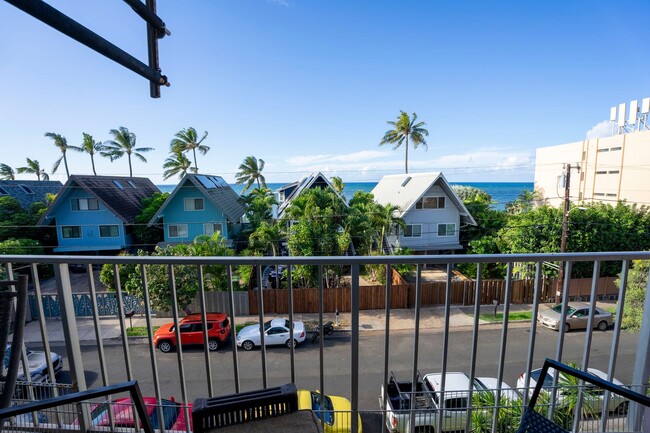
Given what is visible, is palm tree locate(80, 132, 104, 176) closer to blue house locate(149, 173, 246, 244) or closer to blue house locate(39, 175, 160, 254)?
→ blue house locate(39, 175, 160, 254)

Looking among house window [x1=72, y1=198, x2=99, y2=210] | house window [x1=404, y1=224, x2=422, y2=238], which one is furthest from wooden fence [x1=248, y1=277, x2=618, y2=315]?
house window [x1=72, y1=198, x2=99, y2=210]

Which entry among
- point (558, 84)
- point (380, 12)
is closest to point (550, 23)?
point (380, 12)

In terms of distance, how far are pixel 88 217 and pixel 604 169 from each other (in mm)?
30301

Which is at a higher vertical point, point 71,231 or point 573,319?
point 71,231

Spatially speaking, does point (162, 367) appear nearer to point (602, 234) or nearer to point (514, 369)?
point (514, 369)

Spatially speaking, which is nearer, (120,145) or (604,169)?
(604,169)

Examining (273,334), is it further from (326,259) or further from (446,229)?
(446,229)

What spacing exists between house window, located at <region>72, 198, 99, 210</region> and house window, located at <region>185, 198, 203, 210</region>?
3.84 meters

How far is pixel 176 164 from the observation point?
22.0m

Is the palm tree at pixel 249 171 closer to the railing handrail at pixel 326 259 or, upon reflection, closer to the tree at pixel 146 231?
the tree at pixel 146 231

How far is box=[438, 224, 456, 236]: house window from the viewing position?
554 inches

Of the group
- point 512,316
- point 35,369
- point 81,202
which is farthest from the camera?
point 81,202

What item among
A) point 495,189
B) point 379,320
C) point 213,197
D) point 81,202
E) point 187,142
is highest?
point 187,142

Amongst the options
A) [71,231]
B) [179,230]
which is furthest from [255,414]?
[71,231]
